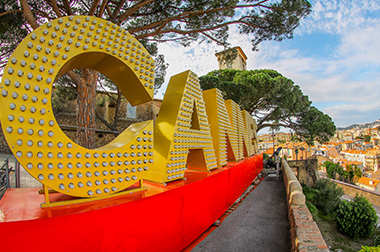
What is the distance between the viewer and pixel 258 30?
344 inches

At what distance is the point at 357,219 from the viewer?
409 inches

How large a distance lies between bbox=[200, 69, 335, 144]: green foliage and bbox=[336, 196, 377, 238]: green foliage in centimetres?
941

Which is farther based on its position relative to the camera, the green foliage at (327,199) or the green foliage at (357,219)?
the green foliage at (327,199)

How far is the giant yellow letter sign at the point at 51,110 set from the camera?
1.83 meters

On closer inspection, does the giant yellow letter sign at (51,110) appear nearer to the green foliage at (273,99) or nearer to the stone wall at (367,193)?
the green foliage at (273,99)

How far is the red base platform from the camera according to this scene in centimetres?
162

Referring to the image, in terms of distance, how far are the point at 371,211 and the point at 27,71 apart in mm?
14497

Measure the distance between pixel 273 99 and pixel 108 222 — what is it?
61.0ft

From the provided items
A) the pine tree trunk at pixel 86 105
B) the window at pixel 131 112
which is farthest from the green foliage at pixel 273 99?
the pine tree trunk at pixel 86 105

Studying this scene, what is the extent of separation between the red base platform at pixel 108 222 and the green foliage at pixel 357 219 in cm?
1089

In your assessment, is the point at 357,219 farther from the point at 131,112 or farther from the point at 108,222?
the point at 131,112

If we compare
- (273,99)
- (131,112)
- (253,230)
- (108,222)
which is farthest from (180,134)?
(131,112)

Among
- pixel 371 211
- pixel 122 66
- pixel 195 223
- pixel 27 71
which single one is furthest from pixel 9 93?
pixel 371 211

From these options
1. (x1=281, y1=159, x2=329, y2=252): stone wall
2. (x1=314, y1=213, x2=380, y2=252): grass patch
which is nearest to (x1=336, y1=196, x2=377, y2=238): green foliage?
(x1=314, y1=213, x2=380, y2=252): grass patch
